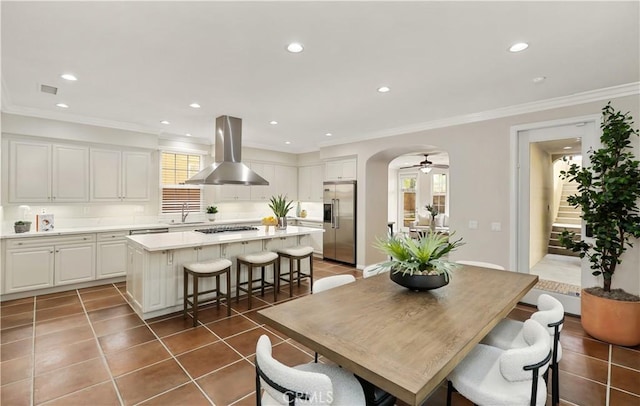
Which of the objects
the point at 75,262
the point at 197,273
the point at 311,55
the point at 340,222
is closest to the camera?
the point at 311,55

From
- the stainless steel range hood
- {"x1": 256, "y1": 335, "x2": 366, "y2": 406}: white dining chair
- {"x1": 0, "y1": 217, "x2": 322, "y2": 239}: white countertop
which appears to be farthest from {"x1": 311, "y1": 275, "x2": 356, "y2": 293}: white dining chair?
{"x1": 0, "y1": 217, "x2": 322, "y2": 239}: white countertop

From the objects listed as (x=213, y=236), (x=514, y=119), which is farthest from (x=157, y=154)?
(x=514, y=119)

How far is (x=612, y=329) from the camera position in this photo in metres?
2.95

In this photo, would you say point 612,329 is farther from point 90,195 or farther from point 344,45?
point 90,195

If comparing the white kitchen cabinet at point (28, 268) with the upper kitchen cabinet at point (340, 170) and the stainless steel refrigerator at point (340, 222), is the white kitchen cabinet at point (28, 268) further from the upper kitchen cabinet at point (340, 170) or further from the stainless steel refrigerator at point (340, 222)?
the upper kitchen cabinet at point (340, 170)

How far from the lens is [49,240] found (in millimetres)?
4242

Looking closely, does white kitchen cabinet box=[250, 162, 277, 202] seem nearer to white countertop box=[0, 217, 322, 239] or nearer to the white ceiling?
white countertop box=[0, 217, 322, 239]

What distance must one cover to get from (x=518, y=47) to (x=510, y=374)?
242cm

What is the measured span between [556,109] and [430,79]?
1.92m

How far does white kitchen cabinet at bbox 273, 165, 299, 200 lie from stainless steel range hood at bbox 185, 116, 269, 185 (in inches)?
115

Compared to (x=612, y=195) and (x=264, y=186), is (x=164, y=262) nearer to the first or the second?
(x=264, y=186)

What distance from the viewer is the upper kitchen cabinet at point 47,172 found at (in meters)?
4.26

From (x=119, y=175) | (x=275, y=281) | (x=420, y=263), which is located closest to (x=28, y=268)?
(x=119, y=175)

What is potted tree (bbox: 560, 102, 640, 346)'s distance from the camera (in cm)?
293
